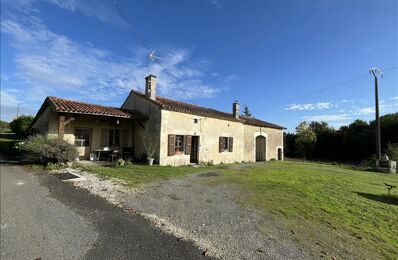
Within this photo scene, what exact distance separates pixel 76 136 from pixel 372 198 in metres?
13.4

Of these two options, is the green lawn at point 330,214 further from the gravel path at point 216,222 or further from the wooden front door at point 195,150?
the wooden front door at point 195,150

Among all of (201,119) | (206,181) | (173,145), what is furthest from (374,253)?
(201,119)

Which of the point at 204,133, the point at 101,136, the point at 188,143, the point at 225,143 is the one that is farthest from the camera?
the point at 225,143

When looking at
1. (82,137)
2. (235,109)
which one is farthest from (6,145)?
(235,109)

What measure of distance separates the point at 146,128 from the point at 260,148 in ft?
39.5

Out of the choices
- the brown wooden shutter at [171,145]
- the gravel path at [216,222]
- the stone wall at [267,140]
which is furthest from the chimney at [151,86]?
the stone wall at [267,140]

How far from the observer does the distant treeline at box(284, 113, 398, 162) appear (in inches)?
1140

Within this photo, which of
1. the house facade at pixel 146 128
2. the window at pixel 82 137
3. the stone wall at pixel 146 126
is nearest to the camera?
the house facade at pixel 146 128

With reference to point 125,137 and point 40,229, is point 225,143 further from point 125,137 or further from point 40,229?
point 40,229

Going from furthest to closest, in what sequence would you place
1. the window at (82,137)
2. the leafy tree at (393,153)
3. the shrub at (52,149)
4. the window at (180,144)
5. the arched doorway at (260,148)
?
Answer: 1. the arched doorway at (260,148)
2. the leafy tree at (393,153)
3. the window at (180,144)
4. the window at (82,137)
5. the shrub at (52,149)

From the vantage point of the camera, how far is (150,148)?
1332 cm

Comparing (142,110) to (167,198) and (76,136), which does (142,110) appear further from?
(167,198)

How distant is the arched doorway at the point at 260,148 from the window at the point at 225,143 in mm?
4894

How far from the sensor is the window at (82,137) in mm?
13055
